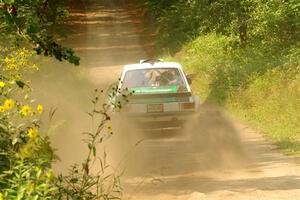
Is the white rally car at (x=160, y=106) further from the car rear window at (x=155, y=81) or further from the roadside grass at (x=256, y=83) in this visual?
the roadside grass at (x=256, y=83)

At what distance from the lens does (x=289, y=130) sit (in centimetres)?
1368

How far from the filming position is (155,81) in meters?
14.1

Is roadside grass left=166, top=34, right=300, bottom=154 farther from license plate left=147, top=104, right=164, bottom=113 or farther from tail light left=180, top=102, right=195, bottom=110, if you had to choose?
license plate left=147, top=104, right=164, bottom=113

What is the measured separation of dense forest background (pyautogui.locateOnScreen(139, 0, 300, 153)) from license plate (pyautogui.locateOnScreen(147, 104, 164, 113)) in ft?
8.35

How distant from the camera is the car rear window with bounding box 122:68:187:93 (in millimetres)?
13680

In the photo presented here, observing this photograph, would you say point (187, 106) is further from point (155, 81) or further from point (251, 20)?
point (251, 20)

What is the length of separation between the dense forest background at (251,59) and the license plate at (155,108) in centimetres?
254

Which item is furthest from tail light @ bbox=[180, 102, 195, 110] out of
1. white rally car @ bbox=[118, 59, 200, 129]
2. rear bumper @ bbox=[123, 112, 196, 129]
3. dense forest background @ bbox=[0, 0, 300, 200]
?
dense forest background @ bbox=[0, 0, 300, 200]

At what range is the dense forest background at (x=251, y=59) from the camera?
50.6 feet

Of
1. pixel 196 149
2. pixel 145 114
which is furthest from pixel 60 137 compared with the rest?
pixel 196 149

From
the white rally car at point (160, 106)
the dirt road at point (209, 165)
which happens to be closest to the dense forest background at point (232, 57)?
the dirt road at point (209, 165)

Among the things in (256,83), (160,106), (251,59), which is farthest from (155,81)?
(251,59)

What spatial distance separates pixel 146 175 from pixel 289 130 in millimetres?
4611

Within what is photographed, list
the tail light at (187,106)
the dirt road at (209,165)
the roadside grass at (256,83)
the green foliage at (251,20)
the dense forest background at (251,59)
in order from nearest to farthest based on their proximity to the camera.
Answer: the dirt road at (209,165)
the tail light at (187,106)
the roadside grass at (256,83)
the dense forest background at (251,59)
the green foliage at (251,20)
